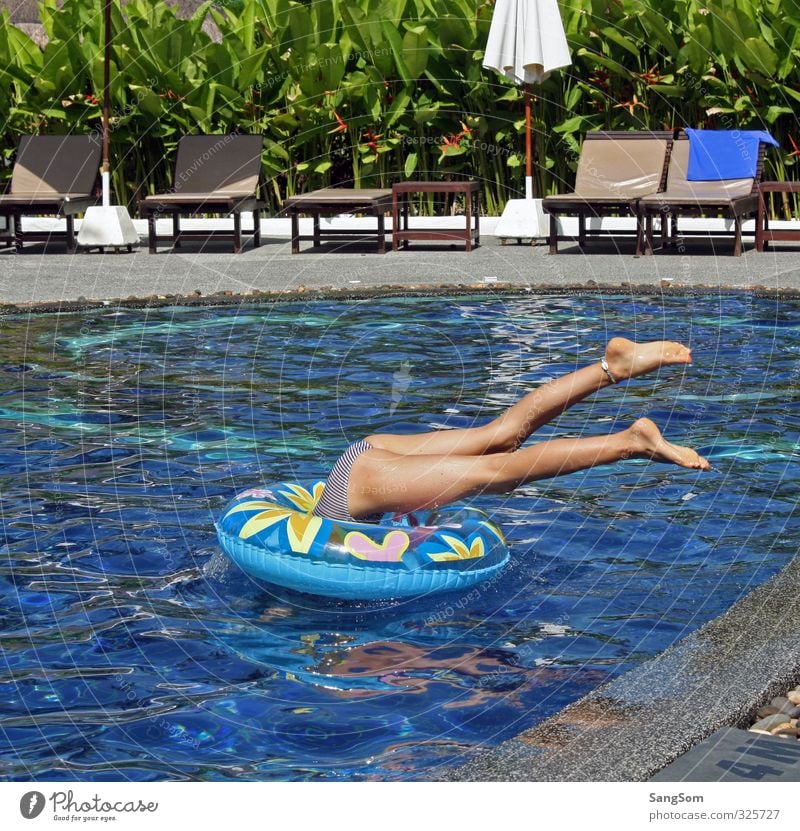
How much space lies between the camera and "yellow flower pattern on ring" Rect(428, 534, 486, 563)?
4.24 meters

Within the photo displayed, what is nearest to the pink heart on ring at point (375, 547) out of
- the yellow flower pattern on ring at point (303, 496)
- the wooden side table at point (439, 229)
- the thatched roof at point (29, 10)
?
the yellow flower pattern on ring at point (303, 496)

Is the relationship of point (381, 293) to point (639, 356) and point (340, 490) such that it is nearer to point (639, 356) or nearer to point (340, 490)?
point (340, 490)

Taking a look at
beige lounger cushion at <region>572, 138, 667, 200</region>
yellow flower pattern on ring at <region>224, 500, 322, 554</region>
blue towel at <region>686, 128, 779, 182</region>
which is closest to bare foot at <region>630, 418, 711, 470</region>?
yellow flower pattern on ring at <region>224, 500, 322, 554</region>

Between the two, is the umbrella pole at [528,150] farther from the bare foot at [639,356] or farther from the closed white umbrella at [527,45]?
the bare foot at [639,356]

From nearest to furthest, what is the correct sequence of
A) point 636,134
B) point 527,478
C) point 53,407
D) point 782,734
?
point 782,734 < point 527,478 < point 53,407 < point 636,134

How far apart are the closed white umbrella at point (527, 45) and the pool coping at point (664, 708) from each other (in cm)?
1038

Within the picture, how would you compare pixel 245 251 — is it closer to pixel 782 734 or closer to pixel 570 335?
pixel 570 335

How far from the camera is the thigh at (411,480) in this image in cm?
430

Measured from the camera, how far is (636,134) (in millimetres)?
13695

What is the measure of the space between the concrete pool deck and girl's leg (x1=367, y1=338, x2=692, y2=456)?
6196mm

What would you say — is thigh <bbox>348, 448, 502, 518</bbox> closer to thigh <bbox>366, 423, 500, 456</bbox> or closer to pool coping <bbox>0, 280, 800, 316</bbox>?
thigh <bbox>366, 423, 500, 456</bbox>

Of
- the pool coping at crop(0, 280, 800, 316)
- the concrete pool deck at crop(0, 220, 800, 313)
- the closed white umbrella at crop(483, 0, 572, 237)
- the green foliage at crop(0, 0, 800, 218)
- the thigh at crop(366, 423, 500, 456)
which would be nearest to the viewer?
the thigh at crop(366, 423, 500, 456)
